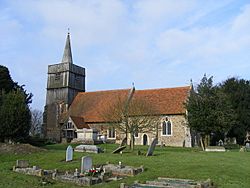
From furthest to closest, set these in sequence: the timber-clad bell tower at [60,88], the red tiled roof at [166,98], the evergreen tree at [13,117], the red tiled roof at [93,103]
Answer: the timber-clad bell tower at [60,88] → the red tiled roof at [93,103] → the red tiled roof at [166,98] → the evergreen tree at [13,117]

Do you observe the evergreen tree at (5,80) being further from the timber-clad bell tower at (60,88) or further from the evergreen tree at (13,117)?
the timber-clad bell tower at (60,88)

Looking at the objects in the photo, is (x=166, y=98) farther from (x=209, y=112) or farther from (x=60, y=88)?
(x=60, y=88)

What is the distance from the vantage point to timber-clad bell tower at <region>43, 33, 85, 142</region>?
48206 millimetres

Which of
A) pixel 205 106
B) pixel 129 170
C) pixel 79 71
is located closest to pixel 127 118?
pixel 205 106

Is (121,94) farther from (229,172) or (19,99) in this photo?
(229,172)

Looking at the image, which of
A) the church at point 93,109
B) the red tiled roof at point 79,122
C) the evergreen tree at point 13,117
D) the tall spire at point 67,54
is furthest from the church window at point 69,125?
the evergreen tree at point 13,117

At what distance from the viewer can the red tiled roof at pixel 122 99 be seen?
4019 centimetres

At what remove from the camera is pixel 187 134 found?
38312 mm

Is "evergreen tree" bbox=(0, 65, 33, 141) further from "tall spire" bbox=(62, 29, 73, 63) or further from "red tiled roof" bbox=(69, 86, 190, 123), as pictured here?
"tall spire" bbox=(62, 29, 73, 63)

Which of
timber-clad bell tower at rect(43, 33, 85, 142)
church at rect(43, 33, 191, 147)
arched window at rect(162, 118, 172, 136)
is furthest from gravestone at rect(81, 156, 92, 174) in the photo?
timber-clad bell tower at rect(43, 33, 85, 142)

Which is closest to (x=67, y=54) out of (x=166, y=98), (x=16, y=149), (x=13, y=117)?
(x=166, y=98)

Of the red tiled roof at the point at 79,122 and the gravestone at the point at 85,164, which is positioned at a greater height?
the red tiled roof at the point at 79,122

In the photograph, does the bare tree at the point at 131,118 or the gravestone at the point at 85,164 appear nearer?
the gravestone at the point at 85,164

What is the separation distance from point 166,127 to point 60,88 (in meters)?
19.9
